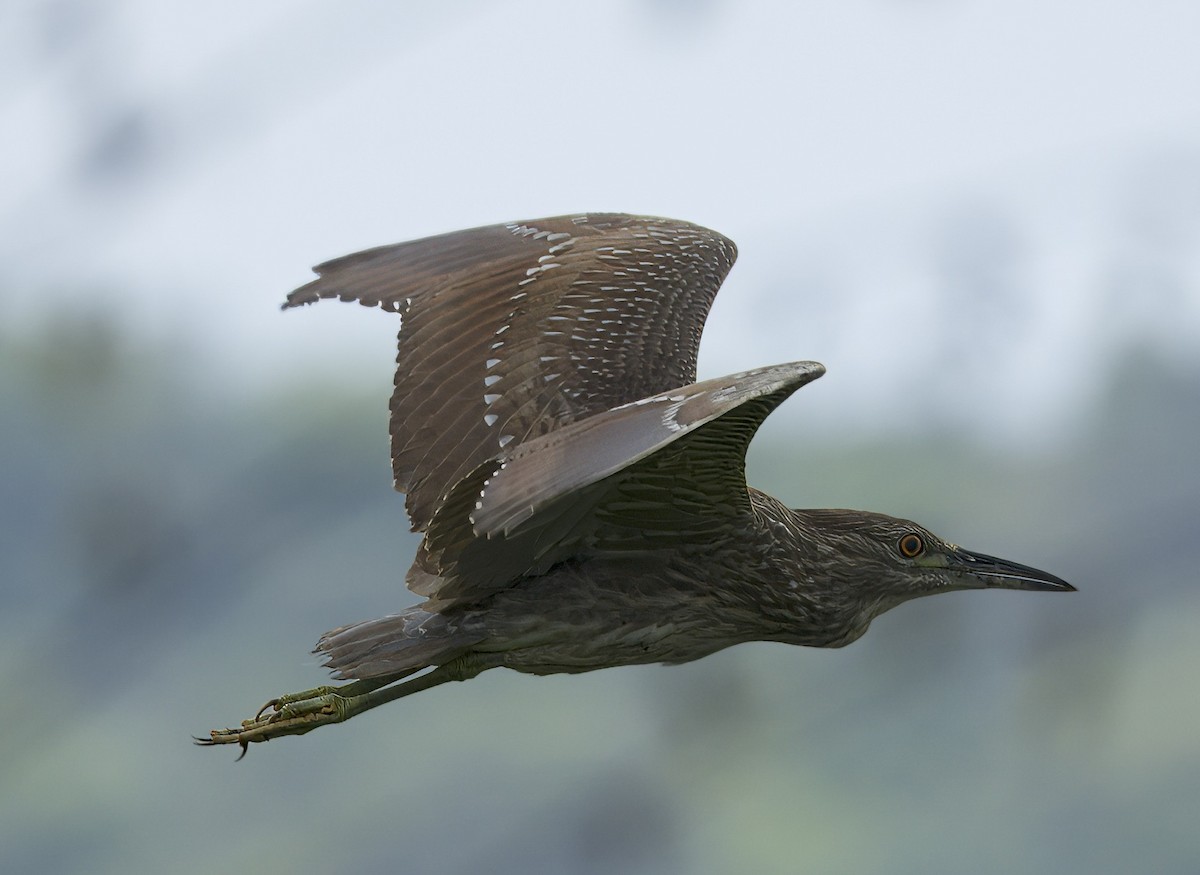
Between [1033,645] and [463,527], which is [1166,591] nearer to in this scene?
[1033,645]

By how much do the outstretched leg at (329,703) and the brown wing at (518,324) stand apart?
19.9 inches

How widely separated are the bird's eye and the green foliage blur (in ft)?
141

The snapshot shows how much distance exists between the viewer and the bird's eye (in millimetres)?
5848

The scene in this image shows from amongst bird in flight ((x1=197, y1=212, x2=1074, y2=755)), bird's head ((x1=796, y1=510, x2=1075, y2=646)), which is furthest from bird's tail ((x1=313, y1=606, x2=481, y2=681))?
bird's head ((x1=796, y1=510, x2=1075, y2=646))

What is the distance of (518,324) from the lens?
228 inches

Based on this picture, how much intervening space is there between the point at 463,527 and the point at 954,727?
8020 centimetres

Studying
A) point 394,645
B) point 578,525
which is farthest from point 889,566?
point 394,645

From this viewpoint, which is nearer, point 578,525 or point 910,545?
point 578,525

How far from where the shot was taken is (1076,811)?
77.9 m

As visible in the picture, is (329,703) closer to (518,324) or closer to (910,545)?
(518,324)

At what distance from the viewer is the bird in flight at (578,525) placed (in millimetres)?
5090

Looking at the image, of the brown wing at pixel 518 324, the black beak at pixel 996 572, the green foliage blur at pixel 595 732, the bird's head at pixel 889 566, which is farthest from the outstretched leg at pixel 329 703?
the green foliage blur at pixel 595 732

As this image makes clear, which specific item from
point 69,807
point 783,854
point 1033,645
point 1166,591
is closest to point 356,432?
point 69,807

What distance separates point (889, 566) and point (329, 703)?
81.1 inches
